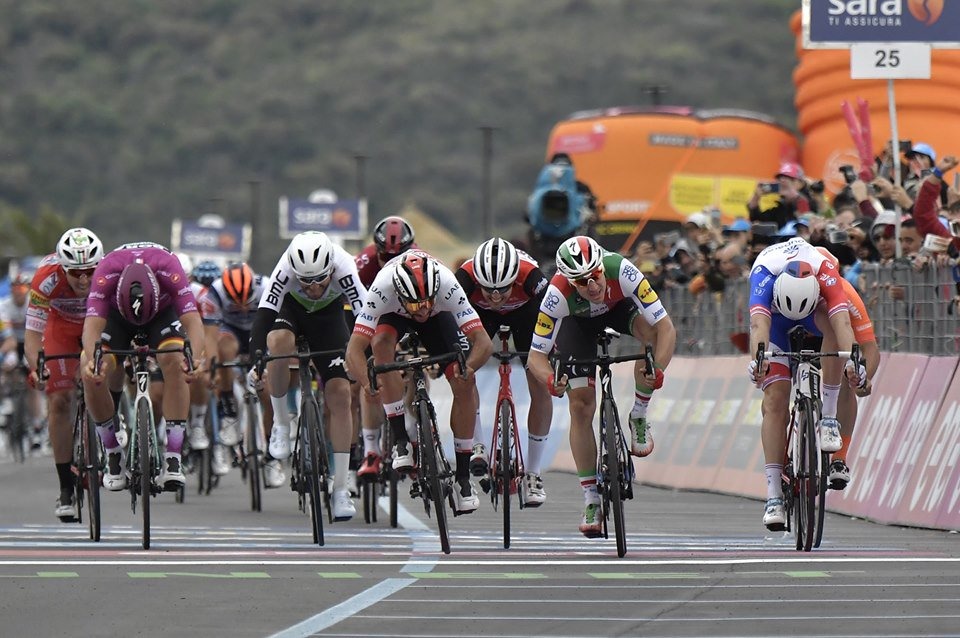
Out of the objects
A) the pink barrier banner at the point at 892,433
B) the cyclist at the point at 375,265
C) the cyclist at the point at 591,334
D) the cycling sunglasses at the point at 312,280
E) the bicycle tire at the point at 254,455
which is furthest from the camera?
the bicycle tire at the point at 254,455

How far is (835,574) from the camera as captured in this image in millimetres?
A: 10516

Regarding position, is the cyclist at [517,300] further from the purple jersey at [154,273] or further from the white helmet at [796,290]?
the purple jersey at [154,273]

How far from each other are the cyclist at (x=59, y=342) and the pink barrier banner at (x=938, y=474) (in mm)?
5761

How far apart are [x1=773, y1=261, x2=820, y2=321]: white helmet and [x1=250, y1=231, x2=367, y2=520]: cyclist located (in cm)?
291

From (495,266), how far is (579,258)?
721mm

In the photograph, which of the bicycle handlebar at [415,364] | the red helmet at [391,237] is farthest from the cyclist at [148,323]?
the bicycle handlebar at [415,364]

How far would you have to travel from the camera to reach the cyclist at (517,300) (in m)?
12.6

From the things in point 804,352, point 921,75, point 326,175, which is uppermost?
point 326,175

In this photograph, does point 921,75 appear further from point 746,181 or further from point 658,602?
point 746,181

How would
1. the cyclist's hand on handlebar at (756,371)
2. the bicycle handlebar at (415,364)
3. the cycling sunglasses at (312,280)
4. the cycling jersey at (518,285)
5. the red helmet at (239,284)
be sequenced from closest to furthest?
the cyclist's hand on handlebar at (756,371) < the bicycle handlebar at (415,364) < the cycling jersey at (518,285) < the cycling sunglasses at (312,280) < the red helmet at (239,284)

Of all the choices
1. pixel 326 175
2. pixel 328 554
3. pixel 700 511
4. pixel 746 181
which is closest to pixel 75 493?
pixel 328 554

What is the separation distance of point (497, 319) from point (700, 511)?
331 cm

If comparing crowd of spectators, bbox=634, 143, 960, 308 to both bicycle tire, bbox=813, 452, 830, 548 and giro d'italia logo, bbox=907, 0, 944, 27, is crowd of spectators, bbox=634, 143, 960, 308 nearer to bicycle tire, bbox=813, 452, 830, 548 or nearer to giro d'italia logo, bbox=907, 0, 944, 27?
giro d'italia logo, bbox=907, 0, 944, 27

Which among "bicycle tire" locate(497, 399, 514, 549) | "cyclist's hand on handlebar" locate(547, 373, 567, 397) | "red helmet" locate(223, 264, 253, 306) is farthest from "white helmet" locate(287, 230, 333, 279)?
"red helmet" locate(223, 264, 253, 306)
